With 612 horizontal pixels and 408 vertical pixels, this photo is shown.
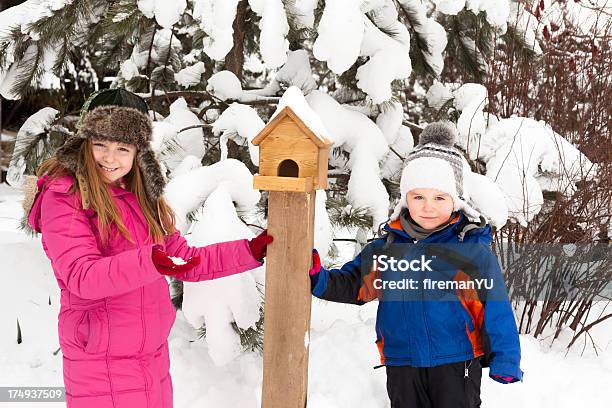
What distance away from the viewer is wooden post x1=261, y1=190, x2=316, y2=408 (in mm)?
1989

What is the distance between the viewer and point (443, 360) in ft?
6.52

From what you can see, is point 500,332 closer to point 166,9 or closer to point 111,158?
point 111,158

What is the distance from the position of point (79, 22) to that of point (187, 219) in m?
1.28

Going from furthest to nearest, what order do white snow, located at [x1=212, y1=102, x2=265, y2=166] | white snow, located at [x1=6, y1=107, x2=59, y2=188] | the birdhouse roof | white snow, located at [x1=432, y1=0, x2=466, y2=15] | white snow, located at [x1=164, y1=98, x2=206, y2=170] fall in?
white snow, located at [x1=6, y1=107, x2=59, y2=188] → white snow, located at [x1=164, y1=98, x2=206, y2=170] → white snow, located at [x1=432, y1=0, x2=466, y2=15] → white snow, located at [x1=212, y1=102, x2=265, y2=166] → the birdhouse roof

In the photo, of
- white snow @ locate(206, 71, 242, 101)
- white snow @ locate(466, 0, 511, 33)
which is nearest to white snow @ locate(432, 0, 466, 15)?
white snow @ locate(466, 0, 511, 33)

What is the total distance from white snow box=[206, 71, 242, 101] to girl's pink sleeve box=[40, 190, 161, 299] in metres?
1.57

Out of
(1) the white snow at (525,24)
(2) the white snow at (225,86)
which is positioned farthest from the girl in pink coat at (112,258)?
(1) the white snow at (525,24)

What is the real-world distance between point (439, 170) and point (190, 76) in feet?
7.45

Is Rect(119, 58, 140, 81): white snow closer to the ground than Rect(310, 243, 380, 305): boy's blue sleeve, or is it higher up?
higher up

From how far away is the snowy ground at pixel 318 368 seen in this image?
3.00 metres

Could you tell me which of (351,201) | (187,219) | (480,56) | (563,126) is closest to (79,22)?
(187,219)

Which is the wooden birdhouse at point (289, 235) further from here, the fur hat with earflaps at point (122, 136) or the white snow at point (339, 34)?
the white snow at point (339, 34)

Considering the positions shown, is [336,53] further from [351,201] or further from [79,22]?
[79,22]

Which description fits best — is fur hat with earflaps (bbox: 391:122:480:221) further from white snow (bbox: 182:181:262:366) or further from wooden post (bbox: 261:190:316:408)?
white snow (bbox: 182:181:262:366)
